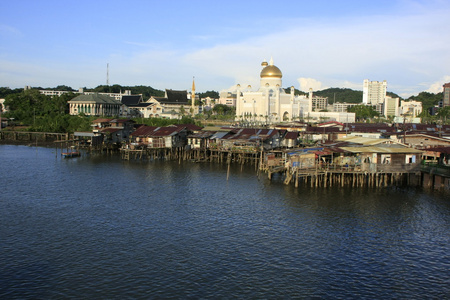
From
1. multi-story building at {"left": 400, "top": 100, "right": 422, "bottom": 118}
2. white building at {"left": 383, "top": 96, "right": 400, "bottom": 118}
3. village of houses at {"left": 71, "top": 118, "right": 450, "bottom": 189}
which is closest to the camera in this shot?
village of houses at {"left": 71, "top": 118, "right": 450, "bottom": 189}

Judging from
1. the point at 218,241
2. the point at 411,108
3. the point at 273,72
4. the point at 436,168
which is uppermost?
the point at 273,72

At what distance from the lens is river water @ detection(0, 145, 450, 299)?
1764cm

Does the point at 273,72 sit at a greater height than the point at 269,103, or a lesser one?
greater

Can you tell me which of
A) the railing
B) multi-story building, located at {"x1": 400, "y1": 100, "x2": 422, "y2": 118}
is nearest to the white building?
multi-story building, located at {"x1": 400, "y1": 100, "x2": 422, "y2": 118}

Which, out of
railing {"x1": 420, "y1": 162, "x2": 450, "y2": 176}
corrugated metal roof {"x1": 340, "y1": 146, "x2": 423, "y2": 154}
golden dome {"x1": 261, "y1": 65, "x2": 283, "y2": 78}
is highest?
golden dome {"x1": 261, "y1": 65, "x2": 283, "y2": 78}

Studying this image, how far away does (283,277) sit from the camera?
1852 centimetres

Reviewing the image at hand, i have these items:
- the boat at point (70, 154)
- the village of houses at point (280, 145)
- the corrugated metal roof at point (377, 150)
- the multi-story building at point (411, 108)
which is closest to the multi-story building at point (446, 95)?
the multi-story building at point (411, 108)

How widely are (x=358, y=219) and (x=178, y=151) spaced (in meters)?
32.8

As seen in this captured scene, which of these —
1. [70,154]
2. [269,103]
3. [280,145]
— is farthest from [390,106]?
[70,154]

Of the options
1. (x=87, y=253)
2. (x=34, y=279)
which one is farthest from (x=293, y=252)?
(x=34, y=279)

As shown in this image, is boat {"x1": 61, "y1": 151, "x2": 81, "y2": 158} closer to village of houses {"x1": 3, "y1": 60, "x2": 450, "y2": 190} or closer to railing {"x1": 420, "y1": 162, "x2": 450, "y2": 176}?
village of houses {"x1": 3, "y1": 60, "x2": 450, "y2": 190}

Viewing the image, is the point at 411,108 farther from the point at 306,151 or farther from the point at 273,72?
the point at 306,151

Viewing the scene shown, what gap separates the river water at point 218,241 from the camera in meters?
17.6

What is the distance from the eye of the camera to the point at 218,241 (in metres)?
22.4
